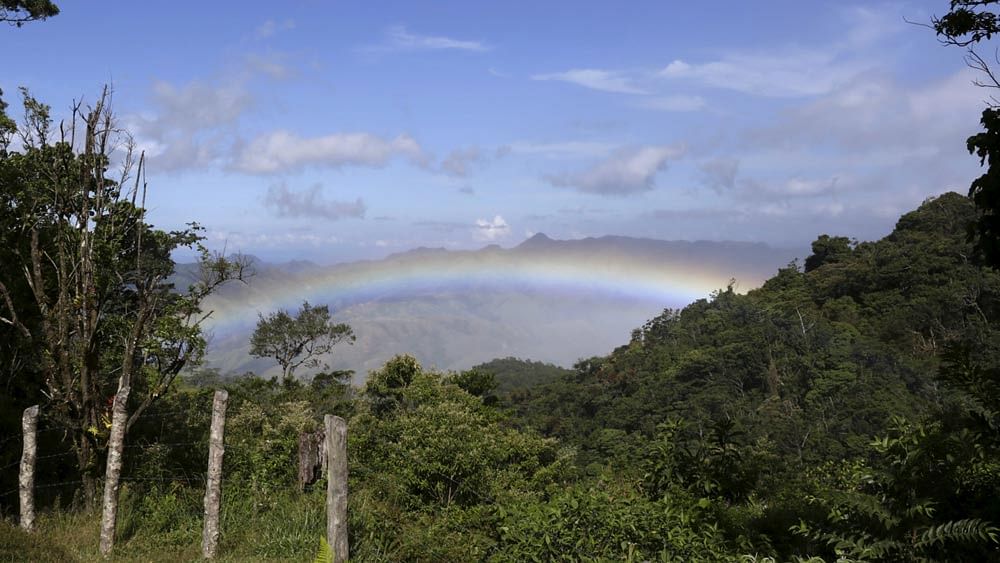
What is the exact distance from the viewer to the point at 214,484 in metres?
7.12

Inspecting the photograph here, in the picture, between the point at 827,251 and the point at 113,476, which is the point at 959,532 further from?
the point at 827,251

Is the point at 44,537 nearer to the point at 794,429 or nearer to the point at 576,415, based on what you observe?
the point at 794,429

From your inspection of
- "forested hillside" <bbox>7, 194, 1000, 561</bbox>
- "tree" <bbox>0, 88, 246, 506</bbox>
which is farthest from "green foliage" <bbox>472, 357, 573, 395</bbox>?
"tree" <bbox>0, 88, 246, 506</bbox>

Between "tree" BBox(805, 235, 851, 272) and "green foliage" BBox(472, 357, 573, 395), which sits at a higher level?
"tree" BBox(805, 235, 851, 272)

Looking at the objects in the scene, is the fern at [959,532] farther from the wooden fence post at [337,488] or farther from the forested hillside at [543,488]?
the wooden fence post at [337,488]

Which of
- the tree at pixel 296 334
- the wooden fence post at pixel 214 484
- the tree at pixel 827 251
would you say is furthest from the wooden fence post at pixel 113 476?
the tree at pixel 827 251

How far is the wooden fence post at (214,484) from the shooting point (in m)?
6.98

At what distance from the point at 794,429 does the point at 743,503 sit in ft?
112

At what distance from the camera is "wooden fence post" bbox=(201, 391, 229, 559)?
698cm

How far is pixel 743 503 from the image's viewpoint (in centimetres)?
802

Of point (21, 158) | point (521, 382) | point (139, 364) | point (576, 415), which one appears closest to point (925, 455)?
point (21, 158)

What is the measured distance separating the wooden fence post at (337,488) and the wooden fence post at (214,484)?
52.8 inches

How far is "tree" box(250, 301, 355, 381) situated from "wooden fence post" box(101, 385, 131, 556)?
3998cm

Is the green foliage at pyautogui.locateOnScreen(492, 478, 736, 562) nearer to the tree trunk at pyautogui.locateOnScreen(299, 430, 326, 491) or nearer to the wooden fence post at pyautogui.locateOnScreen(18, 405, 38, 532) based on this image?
the tree trunk at pyautogui.locateOnScreen(299, 430, 326, 491)
